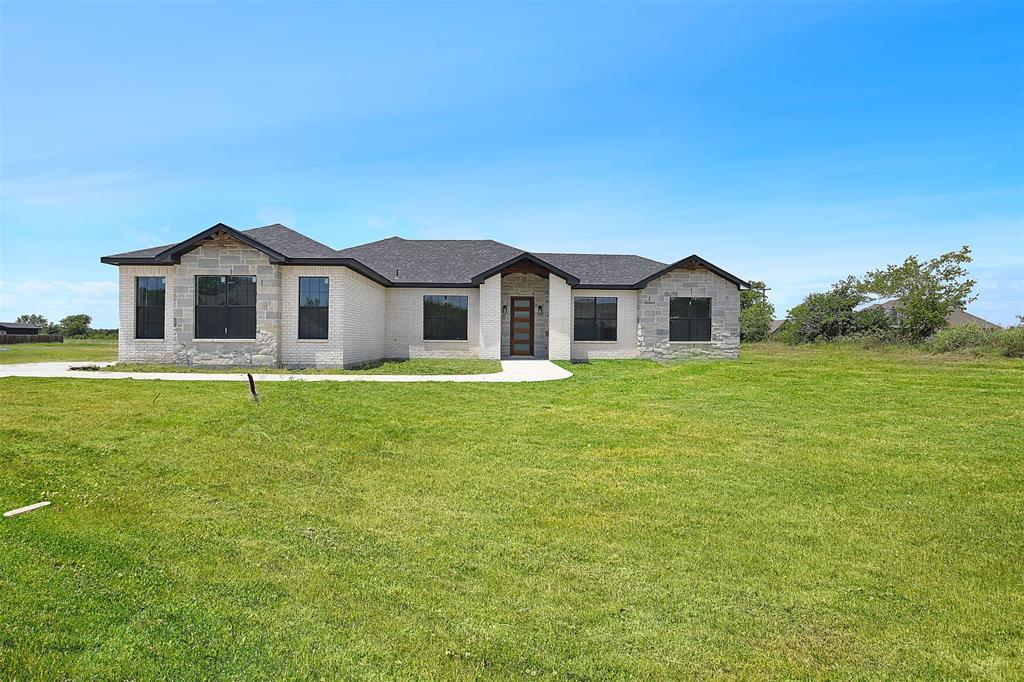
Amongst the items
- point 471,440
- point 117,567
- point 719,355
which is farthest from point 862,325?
point 117,567

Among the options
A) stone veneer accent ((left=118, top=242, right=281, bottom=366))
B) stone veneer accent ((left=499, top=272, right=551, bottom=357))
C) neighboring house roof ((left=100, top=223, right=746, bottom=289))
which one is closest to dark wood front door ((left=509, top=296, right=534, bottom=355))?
stone veneer accent ((left=499, top=272, right=551, bottom=357))

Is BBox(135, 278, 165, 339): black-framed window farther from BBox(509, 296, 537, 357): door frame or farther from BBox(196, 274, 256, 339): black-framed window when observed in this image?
BBox(509, 296, 537, 357): door frame

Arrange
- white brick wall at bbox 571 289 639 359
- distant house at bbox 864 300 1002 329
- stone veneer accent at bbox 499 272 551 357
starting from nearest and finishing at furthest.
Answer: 1. white brick wall at bbox 571 289 639 359
2. stone veneer accent at bbox 499 272 551 357
3. distant house at bbox 864 300 1002 329

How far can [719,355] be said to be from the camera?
22.9 m

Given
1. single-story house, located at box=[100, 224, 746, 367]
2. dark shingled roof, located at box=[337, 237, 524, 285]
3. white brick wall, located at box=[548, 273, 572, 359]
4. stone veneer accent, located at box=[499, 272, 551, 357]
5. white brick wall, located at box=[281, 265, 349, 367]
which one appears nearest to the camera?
single-story house, located at box=[100, 224, 746, 367]

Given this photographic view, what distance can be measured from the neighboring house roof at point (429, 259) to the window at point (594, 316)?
677mm

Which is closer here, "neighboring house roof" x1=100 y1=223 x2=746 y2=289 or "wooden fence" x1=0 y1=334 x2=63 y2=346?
"neighboring house roof" x1=100 y1=223 x2=746 y2=289

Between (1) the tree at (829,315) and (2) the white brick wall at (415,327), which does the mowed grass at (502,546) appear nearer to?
(2) the white brick wall at (415,327)

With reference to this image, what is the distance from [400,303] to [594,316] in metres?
7.64

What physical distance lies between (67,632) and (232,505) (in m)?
2.43

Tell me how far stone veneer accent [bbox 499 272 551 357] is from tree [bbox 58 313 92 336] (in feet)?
161

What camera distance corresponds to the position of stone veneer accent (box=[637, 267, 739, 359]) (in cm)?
2289

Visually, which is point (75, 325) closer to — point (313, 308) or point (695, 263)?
point (313, 308)

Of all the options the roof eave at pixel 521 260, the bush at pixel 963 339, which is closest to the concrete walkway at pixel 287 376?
the roof eave at pixel 521 260
